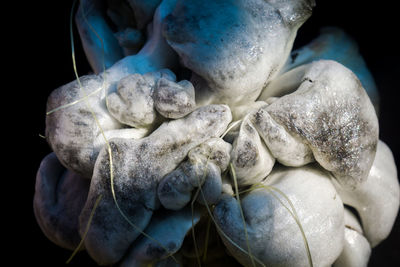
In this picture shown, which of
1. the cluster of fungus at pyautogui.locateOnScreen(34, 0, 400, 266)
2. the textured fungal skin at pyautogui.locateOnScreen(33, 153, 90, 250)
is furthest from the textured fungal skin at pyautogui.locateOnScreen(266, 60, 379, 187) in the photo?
the textured fungal skin at pyautogui.locateOnScreen(33, 153, 90, 250)

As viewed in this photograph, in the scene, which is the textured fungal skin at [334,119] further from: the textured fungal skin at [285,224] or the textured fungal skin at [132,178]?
the textured fungal skin at [132,178]

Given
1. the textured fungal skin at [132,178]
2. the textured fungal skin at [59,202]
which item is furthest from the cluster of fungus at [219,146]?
the textured fungal skin at [59,202]

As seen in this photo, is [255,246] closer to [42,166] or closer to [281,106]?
[281,106]

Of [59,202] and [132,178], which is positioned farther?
[59,202]

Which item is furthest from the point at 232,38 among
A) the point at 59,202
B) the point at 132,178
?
the point at 59,202

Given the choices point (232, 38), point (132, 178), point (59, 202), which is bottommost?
point (59, 202)

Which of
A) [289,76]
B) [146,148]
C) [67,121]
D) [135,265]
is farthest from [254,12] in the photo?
[135,265]

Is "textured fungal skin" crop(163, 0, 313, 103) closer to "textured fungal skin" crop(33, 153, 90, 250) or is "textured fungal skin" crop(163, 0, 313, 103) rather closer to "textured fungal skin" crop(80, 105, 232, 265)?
"textured fungal skin" crop(80, 105, 232, 265)

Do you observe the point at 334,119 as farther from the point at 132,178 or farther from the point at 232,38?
the point at 132,178
